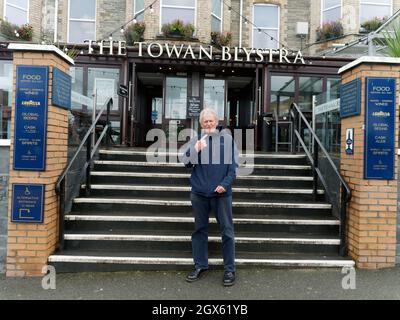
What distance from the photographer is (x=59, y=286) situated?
3.46 metres

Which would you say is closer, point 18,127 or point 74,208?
point 18,127

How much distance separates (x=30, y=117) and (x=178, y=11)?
25.5 ft

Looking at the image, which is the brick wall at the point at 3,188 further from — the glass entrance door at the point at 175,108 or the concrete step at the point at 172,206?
the glass entrance door at the point at 175,108

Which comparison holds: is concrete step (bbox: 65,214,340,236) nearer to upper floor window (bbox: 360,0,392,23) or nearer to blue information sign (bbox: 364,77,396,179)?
blue information sign (bbox: 364,77,396,179)

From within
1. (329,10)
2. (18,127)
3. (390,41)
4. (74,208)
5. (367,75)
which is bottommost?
(74,208)

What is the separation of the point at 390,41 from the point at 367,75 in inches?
64.5

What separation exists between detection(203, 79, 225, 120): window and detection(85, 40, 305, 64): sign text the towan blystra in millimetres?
1181

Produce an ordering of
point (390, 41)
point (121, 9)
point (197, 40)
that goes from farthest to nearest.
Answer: point (121, 9), point (197, 40), point (390, 41)

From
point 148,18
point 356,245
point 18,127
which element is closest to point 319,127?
point 356,245

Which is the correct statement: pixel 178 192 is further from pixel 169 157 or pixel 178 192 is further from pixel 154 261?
pixel 154 261

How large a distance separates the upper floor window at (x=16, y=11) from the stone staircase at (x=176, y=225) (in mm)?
7826

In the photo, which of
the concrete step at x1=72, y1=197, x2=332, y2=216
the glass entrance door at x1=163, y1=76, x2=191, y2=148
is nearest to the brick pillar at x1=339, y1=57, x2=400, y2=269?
the concrete step at x1=72, y1=197, x2=332, y2=216

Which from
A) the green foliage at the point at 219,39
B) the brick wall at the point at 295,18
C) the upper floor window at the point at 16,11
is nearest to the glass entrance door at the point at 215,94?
the green foliage at the point at 219,39

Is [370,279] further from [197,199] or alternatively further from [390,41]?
[390,41]
